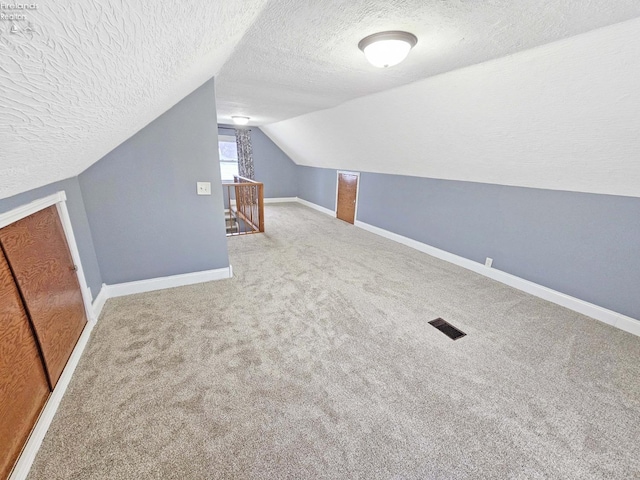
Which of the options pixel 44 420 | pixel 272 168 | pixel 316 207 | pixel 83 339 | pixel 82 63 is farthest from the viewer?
pixel 272 168

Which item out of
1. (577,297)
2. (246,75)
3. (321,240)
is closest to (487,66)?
(246,75)

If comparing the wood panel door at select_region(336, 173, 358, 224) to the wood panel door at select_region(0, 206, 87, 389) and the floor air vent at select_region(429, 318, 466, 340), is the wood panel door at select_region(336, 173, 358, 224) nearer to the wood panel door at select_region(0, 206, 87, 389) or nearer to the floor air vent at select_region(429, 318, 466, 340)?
the floor air vent at select_region(429, 318, 466, 340)

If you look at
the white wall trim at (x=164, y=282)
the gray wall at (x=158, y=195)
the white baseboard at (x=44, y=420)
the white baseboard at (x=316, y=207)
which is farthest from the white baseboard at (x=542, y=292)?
the white baseboard at (x=44, y=420)

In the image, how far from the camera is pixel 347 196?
222 inches

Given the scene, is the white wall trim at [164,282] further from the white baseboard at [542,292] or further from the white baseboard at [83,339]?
the white baseboard at [542,292]

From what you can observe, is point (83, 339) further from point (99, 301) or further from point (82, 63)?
point (82, 63)

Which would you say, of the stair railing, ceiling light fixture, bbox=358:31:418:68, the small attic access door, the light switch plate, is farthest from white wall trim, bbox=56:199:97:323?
the small attic access door

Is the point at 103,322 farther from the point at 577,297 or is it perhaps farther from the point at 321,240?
the point at 577,297

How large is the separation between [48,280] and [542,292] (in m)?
4.11

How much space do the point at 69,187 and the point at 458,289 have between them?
3.64m

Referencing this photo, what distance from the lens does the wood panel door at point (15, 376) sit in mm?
1087

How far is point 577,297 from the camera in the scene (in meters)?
2.53

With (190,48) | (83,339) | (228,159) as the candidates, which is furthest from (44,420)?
(228,159)

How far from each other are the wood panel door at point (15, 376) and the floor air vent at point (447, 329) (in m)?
2.55
